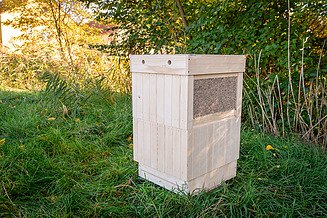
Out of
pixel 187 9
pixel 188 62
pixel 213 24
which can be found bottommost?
pixel 188 62

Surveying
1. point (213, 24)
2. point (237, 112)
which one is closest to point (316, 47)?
point (213, 24)

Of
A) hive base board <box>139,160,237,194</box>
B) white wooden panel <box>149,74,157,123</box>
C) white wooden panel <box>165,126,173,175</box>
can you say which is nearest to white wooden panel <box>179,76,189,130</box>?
white wooden panel <box>165,126,173,175</box>

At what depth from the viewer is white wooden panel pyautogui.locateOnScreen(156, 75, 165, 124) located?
1770 mm

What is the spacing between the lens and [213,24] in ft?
11.0

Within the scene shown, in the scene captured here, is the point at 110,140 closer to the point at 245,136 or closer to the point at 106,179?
the point at 106,179

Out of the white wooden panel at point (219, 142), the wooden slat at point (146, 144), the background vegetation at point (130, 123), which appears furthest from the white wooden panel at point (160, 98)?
the background vegetation at point (130, 123)

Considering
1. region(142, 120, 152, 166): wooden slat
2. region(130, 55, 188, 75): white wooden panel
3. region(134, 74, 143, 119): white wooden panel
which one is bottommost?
region(142, 120, 152, 166): wooden slat

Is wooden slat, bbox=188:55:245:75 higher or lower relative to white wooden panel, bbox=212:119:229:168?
higher

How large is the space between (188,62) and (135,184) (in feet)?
3.11

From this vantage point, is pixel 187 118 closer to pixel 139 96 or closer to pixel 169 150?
pixel 169 150

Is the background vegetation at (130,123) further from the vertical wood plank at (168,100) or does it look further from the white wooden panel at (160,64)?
the white wooden panel at (160,64)

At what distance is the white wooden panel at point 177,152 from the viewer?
68.7 inches

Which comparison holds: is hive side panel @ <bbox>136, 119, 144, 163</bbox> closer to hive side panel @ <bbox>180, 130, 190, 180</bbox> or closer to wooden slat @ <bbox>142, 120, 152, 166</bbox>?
wooden slat @ <bbox>142, 120, 152, 166</bbox>

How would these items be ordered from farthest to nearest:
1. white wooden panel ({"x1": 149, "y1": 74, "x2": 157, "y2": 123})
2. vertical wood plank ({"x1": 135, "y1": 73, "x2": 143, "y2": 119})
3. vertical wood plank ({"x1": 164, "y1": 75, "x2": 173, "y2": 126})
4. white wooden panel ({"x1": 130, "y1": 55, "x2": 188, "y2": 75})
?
1. vertical wood plank ({"x1": 135, "y1": 73, "x2": 143, "y2": 119})
2. white wooden panel ({"x1": 149, "y1": 74, "x2": 157, "y2": 123})
3. vertical wood plank ({"x1": 164, "y1": 75, "x2": 173, "y2": 126})
4. white wooden panel ({"x1": 130, "y1": 55, "x2": 188, "y2": 75})
